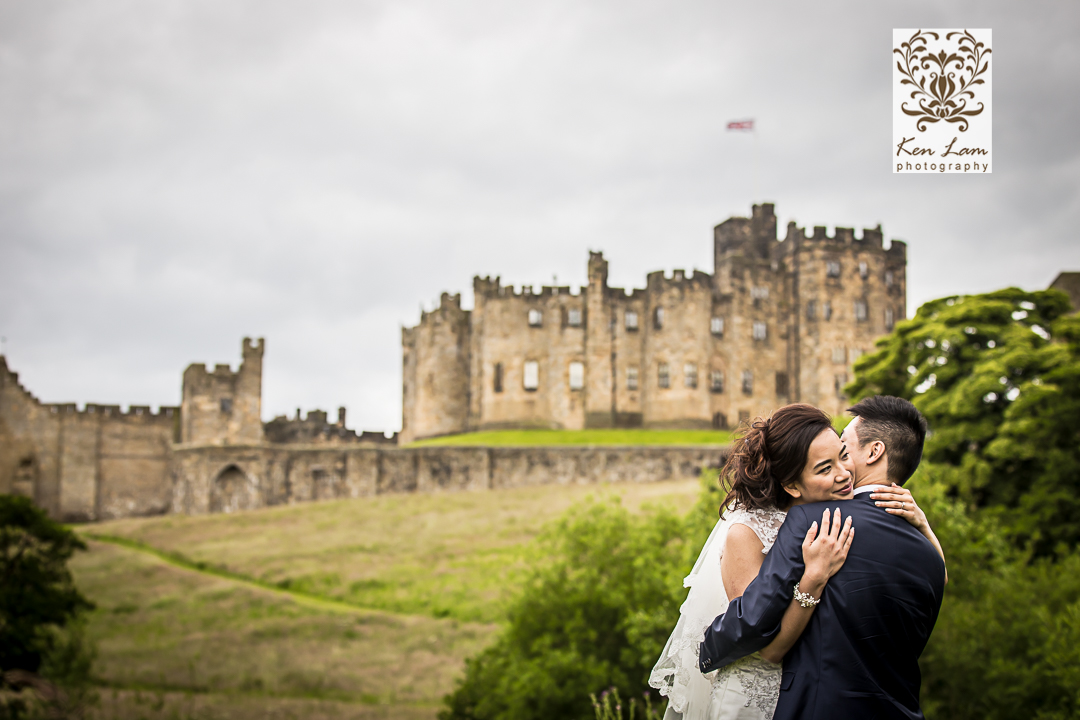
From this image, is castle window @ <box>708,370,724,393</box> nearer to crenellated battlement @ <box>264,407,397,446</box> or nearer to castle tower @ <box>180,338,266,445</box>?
crenellated battlement @ <box>264,407,397,446</box>

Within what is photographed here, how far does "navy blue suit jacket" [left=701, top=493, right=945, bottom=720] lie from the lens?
4.48m

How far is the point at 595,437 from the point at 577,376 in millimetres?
5581

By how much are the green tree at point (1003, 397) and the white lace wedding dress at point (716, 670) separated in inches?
876

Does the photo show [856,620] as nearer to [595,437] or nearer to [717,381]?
[595,437]

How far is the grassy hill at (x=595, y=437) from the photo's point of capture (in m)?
58.2

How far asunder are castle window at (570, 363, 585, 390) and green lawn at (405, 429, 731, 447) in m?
3.45

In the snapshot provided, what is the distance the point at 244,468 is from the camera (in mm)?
52781

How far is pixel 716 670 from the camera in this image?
495cm

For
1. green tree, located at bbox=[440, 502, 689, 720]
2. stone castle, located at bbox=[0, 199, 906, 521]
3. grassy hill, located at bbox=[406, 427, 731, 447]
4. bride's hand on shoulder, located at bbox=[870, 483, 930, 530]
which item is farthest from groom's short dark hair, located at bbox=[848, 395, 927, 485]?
stone castle, located at bbox=[0, 199, 906, 521]

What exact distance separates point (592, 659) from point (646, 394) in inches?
1667

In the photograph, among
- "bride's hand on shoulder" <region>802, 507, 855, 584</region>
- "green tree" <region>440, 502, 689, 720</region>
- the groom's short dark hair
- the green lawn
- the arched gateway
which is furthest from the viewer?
the green lawn

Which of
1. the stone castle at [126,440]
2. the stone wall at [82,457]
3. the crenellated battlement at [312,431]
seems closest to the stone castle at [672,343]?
the crenellated battlement at [312,431]

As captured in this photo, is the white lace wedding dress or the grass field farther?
the grass field

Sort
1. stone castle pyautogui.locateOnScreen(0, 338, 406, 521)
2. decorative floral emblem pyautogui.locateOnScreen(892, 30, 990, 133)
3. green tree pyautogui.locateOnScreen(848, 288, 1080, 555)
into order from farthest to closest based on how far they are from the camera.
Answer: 1. stone castle pyautogui.locateOnScreen(0, 338, 406, 521)
2. green tree pyautogui.locateOnScreen(848, 288, 1080, 555)
3. decorative floral emblem pyautogui.locateOnScreen(892, 30, 990, 133)
